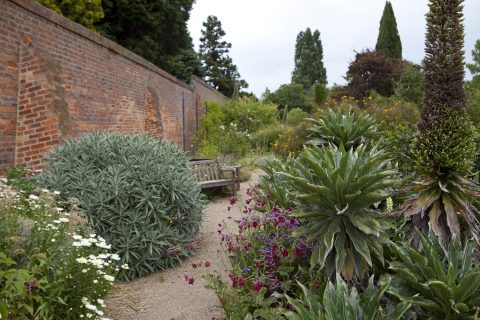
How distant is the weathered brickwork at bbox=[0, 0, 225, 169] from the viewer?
19.7 feet

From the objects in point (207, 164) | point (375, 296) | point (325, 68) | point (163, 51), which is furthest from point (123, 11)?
point (325, 68)

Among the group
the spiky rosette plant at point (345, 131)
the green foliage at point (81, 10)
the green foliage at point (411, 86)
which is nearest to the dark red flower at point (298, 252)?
the spiky rosette plant at point (345, 131)

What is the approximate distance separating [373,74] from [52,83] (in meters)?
19.2

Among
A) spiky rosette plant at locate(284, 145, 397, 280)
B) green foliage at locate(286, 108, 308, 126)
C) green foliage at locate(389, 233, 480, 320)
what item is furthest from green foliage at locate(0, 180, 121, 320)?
green foliage at locate(286, 108, 308, 126)

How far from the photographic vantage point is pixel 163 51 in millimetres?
21922

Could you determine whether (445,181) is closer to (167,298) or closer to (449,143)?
(449,143)

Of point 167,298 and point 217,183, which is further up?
point 217,183

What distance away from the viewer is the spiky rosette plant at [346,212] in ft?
10.4

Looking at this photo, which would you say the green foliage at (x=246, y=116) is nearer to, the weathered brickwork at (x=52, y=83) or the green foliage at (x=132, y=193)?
the weathered brickwork at (x=52, y=83)

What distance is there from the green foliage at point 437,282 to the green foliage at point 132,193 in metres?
2.57

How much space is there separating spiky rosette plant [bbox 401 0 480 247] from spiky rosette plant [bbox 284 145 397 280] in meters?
0.38

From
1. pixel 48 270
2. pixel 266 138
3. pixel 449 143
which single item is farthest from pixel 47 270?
pixel 266 138

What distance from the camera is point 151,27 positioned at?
1934 centimetres

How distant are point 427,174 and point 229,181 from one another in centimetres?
623
